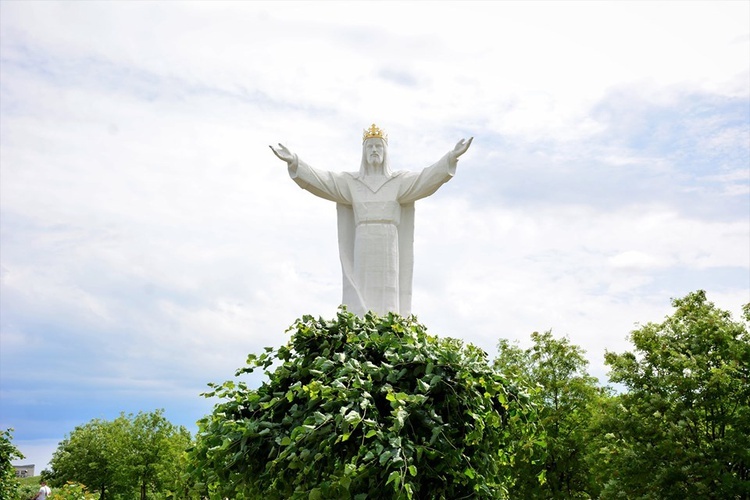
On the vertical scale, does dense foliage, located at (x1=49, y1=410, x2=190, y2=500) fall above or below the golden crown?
below

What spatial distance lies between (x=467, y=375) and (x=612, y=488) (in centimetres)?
1036

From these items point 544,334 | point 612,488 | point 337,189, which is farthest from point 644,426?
point 337,189

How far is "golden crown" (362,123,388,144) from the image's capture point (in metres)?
14.3

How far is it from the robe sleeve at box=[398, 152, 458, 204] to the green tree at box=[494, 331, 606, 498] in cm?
689

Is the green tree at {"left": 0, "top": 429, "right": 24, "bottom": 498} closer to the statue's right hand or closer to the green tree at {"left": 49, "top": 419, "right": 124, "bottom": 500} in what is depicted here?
the statue's right hand

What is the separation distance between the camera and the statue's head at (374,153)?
46.5 ft

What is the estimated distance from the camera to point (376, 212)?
14.0 m

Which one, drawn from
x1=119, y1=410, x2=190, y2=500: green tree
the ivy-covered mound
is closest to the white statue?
the ivy-covered mound

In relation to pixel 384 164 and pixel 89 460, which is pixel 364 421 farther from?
pixel 89 460

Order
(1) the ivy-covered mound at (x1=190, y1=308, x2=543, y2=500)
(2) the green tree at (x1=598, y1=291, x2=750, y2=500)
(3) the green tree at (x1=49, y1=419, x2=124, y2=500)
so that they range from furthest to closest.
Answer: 1. (3) the green tree at (x1=49, y1=419, x2=124, y2=500)
2. (2) the green tree at (x1=598, y1=291, x2=750, y2=500)
3. (1) the ivy-covered mound at (x1=190, y1=308, x2=543, y2=500)

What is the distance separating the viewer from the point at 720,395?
15.9 meters

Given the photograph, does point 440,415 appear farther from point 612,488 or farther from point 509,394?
point 612,488

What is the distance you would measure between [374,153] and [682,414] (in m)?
7.95

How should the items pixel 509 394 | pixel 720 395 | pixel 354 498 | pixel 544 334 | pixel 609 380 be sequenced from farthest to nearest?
pixel 544 334, pixel 609 380, pixel 720 395, pixel 509 394, pixel 354 498
